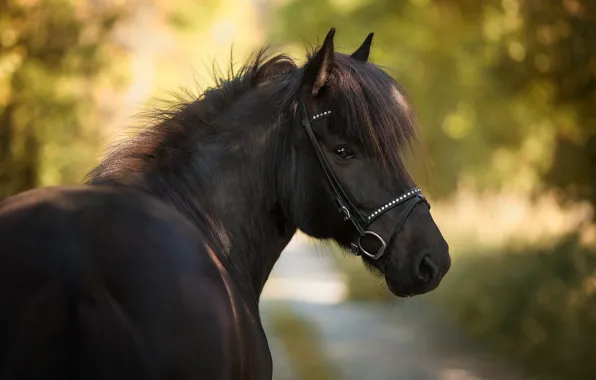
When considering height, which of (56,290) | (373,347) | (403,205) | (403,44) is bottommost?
(56,290)

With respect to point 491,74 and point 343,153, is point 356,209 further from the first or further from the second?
point 491,74

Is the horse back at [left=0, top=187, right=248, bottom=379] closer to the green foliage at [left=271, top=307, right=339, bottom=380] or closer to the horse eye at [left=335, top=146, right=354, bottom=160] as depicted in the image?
the horse eye at [left=335, top=146, right=354, bottom=160]

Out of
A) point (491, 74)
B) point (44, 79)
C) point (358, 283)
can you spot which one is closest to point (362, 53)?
point (44, 79)

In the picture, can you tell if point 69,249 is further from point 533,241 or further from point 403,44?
point 403,44

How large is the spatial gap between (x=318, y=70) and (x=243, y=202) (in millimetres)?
633

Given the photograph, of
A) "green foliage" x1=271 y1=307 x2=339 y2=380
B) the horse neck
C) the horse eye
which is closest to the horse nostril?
the horse eye

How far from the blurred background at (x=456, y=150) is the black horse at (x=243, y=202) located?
469 millimetres

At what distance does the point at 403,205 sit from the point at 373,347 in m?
8.81

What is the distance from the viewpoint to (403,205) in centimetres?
327

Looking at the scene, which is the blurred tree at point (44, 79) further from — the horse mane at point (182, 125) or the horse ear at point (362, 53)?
the horse ear at point (362, 53)

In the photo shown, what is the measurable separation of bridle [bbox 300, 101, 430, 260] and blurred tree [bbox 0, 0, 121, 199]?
5680 mm

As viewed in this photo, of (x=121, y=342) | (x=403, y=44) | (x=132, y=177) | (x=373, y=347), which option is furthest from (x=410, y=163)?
(x=403, y=44)

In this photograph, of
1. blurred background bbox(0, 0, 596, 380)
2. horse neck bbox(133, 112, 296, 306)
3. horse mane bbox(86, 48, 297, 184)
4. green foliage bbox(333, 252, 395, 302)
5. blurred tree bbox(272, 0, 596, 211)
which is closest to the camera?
horse mane bbox(86, 48, 297, 184)

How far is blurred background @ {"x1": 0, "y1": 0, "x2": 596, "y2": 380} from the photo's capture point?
888 cm
